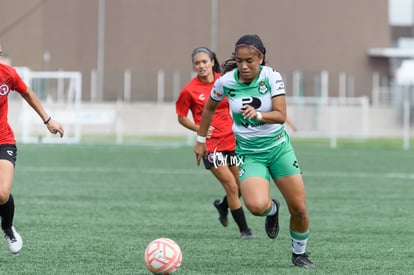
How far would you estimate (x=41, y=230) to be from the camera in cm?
1111

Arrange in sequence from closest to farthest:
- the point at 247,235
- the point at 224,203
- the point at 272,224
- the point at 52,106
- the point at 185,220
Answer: the point at 272,224, the point at 247,235, the point at 224,203, the point at 185,220, the point at 52,106

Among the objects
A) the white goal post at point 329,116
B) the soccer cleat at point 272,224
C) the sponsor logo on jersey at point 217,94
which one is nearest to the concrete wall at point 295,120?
the white goal post at point 329,116

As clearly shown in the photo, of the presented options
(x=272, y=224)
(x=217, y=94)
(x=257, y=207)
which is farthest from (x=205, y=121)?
(x=272, y=224)

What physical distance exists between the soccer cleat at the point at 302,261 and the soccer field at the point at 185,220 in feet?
0.28

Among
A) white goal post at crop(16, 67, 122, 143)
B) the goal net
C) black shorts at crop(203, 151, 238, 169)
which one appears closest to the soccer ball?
black shorts at crop(203, 151, 238, 169)

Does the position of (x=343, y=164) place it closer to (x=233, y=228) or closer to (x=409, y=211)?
(x=409, y=211)

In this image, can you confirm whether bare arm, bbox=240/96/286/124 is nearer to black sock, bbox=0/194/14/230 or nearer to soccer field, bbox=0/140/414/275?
soccer field, bbox=0/140/414/275

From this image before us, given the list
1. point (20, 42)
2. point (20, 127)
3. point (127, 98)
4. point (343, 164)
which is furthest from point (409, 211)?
point (20, 42)

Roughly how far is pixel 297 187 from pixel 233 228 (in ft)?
10.5

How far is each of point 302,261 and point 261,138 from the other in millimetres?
1124

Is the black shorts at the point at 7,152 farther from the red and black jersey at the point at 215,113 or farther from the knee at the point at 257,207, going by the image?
the red and black jersey at the point at 215,113

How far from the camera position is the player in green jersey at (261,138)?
8414mm

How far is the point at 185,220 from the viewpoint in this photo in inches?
487

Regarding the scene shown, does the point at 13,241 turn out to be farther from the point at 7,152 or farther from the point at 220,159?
the point at 220,159
